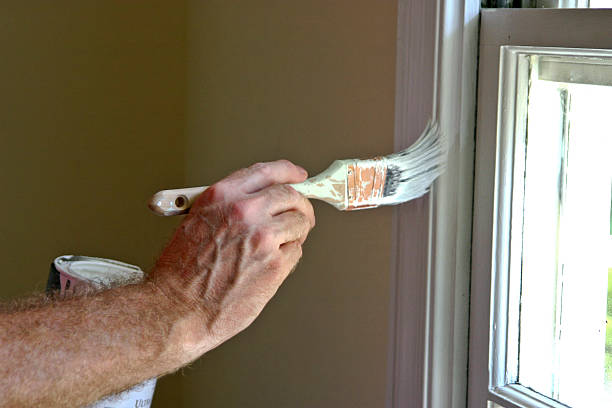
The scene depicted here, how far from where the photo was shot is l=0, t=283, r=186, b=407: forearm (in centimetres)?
92

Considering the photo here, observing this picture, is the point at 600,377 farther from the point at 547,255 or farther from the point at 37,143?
the point at 37,143

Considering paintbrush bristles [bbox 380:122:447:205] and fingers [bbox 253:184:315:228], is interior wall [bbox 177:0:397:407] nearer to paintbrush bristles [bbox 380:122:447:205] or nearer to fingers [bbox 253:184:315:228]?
paintbrush bristles [bbox 380:122:447:205]

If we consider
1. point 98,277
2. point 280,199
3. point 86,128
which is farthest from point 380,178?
point 86,128

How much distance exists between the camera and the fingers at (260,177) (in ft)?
3.43

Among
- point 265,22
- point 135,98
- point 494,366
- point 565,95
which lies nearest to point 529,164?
point 565,95

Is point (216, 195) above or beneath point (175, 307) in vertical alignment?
above

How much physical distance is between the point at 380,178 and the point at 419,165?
70mm

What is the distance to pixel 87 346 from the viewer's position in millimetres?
960

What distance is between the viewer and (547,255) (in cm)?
118

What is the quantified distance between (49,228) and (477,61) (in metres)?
1.30

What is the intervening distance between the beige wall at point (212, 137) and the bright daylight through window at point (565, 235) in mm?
219

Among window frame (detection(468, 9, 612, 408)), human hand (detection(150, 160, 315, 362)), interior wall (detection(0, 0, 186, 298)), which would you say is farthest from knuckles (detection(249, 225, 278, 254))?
interior wall (detection(0, 0, 186, 298))

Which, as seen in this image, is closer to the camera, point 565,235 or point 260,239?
point 260,239

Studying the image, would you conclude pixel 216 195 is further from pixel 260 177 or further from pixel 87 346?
pixel 87 346
